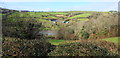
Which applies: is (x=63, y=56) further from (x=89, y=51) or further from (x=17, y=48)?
(x=17, y=48)

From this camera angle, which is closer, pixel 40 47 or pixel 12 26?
pixel 40 47

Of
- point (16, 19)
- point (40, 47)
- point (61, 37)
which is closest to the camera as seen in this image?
point (40, 47)

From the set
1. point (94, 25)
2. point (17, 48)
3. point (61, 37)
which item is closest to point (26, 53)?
point (17, 48)

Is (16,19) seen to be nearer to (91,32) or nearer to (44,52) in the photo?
(44,52)

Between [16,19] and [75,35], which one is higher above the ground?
[16,19]

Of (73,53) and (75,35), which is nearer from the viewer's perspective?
(73,53)

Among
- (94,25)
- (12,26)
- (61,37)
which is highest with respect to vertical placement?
(12,26)

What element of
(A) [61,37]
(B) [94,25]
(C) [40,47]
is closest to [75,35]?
(A) [61,37]

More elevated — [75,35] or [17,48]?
[17,48]

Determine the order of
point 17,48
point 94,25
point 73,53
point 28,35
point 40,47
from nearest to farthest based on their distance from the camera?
point 73,53
point 17,48
point 40,47
point 28,35
point 94,25
